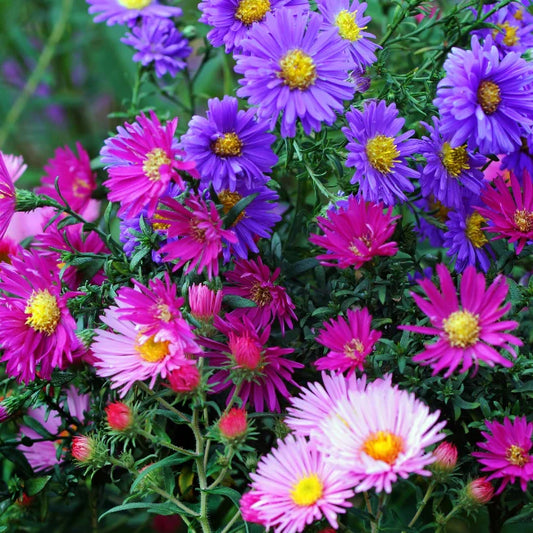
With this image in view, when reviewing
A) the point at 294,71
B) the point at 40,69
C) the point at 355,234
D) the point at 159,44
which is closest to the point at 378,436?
the point at 355,234

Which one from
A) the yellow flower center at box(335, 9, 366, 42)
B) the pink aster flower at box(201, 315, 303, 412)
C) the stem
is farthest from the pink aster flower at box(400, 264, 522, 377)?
the stem

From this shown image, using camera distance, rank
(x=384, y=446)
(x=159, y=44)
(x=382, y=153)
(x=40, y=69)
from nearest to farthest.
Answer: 1. (x=384, y=446)
2. (x=382, y=153)
3. (x=159, y=44)
4. (x=40, y=69)

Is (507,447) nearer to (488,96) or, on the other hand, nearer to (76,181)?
(488,96)

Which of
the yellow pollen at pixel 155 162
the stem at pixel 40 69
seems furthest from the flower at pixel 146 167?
the stem at pixel 40 69

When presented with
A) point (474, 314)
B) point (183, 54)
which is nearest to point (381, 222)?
point (474, 314)

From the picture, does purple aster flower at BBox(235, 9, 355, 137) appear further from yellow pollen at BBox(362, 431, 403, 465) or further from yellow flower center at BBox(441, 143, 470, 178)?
yellow pollen at BBox(362, 431, 403, 465)

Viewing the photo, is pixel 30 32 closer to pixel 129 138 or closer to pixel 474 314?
pixel 129 138
